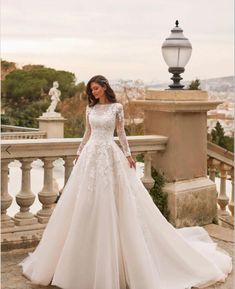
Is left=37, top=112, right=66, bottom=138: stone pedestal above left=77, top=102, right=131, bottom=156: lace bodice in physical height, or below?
above

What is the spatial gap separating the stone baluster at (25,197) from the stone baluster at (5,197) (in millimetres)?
99

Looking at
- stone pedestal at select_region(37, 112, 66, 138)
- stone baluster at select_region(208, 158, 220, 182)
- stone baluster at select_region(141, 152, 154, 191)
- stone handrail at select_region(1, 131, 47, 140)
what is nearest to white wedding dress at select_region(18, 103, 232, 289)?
stone baluster at select_region(141, 152, 154, 191)

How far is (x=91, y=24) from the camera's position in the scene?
12336 millimetres

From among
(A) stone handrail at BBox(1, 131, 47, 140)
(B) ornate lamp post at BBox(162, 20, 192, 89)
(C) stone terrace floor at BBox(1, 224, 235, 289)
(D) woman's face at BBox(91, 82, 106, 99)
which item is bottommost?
(C) stone terrace floor at BBox(1, 224, 235, 289)

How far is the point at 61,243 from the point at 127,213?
520mm

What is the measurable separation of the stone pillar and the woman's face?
1.35m

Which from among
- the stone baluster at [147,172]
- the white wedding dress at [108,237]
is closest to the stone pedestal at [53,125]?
the stone baluster at [147,172]

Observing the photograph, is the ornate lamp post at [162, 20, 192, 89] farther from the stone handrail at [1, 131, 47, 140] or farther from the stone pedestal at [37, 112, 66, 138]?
the stone pedestal at [37, 112, 66, 138]

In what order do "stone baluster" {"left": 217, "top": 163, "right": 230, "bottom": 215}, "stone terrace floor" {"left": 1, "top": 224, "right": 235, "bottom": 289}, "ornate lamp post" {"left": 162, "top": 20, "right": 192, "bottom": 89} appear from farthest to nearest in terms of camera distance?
1. "stone baluster" {"left": 217, "top": 163, "right": 230, "bottom": 215}
2. "ornate lamp post" {"left": 162, "top": 20, "right": 192, "bottom": 89}
3. "stone terrace floor" {"left": 1, "top": 224, "right": 235, "bottom": 289}

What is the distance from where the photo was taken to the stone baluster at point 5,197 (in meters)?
4.02

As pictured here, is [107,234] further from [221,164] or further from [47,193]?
[221,164]

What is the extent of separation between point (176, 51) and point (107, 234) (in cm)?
221

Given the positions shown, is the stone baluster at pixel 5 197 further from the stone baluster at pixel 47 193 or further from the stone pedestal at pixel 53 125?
the stone pedestal at pixel 53 125

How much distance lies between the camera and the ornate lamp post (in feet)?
15.8
